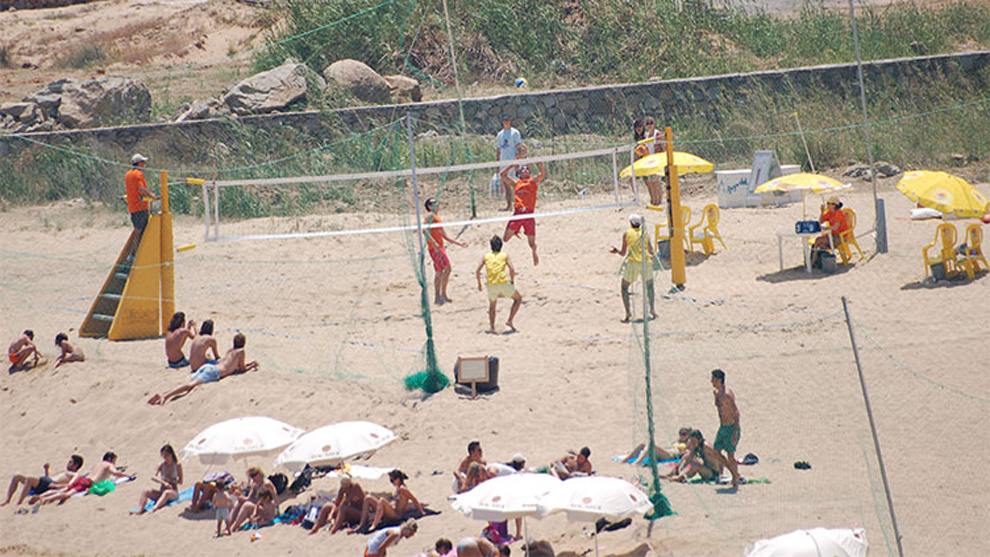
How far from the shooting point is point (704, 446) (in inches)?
353

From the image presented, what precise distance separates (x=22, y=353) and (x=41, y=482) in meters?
2.94

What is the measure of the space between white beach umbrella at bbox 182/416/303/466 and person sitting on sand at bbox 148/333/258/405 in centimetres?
191

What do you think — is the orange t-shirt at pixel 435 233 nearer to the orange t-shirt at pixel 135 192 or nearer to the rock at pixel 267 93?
the orange t-shirt at pixel 135 192

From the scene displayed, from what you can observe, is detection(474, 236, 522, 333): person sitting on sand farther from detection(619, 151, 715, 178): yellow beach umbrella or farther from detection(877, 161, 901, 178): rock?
detection(877, 161, 901, 178): rock

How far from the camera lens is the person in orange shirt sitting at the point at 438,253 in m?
13.4

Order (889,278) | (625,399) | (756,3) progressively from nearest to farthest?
(625,399), (889,278), (756,3)

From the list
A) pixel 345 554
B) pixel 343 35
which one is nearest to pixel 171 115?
pixel 343 35

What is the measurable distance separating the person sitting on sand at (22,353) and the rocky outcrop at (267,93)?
7.00 m

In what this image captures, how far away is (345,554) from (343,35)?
14771 mm

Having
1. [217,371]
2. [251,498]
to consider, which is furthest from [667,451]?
[217,371]

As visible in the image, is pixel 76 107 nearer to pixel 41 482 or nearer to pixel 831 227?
pixel 41 482

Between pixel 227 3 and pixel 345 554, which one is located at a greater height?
pixel 227 3

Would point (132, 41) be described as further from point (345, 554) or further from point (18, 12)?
point (345, 554)

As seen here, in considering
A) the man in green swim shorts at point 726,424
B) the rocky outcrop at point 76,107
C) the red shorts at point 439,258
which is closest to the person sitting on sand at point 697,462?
the man in green swim shorts at point 726,424
